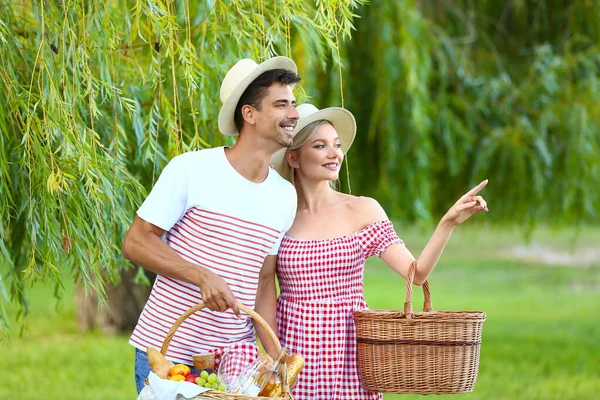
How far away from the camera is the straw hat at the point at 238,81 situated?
2988 millimetres

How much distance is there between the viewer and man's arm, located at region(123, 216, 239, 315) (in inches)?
106

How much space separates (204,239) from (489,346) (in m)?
7.10

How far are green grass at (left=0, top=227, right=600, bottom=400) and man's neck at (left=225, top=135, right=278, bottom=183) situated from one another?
1835 mm

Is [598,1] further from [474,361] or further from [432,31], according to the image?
[474,361]

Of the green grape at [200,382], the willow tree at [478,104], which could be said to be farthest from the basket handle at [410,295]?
the willow tree at [478,104]

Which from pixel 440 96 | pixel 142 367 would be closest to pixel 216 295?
pixel 142 367

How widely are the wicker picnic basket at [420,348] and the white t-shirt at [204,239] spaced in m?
0.38

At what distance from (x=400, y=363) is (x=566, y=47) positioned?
4.62m

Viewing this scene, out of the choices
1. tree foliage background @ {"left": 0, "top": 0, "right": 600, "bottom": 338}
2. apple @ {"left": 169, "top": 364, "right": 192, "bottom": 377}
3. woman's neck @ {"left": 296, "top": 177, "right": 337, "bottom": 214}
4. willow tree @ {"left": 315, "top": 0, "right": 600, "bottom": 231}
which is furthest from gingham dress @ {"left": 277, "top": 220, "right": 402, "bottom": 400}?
willow tree @ {"left": 315, "top": 0, "right": 600, "bottom": 231}

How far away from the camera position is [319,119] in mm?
3299

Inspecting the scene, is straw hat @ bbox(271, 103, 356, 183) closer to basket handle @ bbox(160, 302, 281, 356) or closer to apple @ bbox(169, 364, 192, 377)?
basket handle @ bbox(160, 302, 281, 356)

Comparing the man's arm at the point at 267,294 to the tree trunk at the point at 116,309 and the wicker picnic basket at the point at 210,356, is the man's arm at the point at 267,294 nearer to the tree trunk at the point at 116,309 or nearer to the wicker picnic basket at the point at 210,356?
the wicker picnic basket at the point at 210,356

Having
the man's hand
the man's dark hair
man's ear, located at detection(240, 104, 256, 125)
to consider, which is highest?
the man's dark hair

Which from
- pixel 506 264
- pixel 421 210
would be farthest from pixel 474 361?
pixel 506 264
